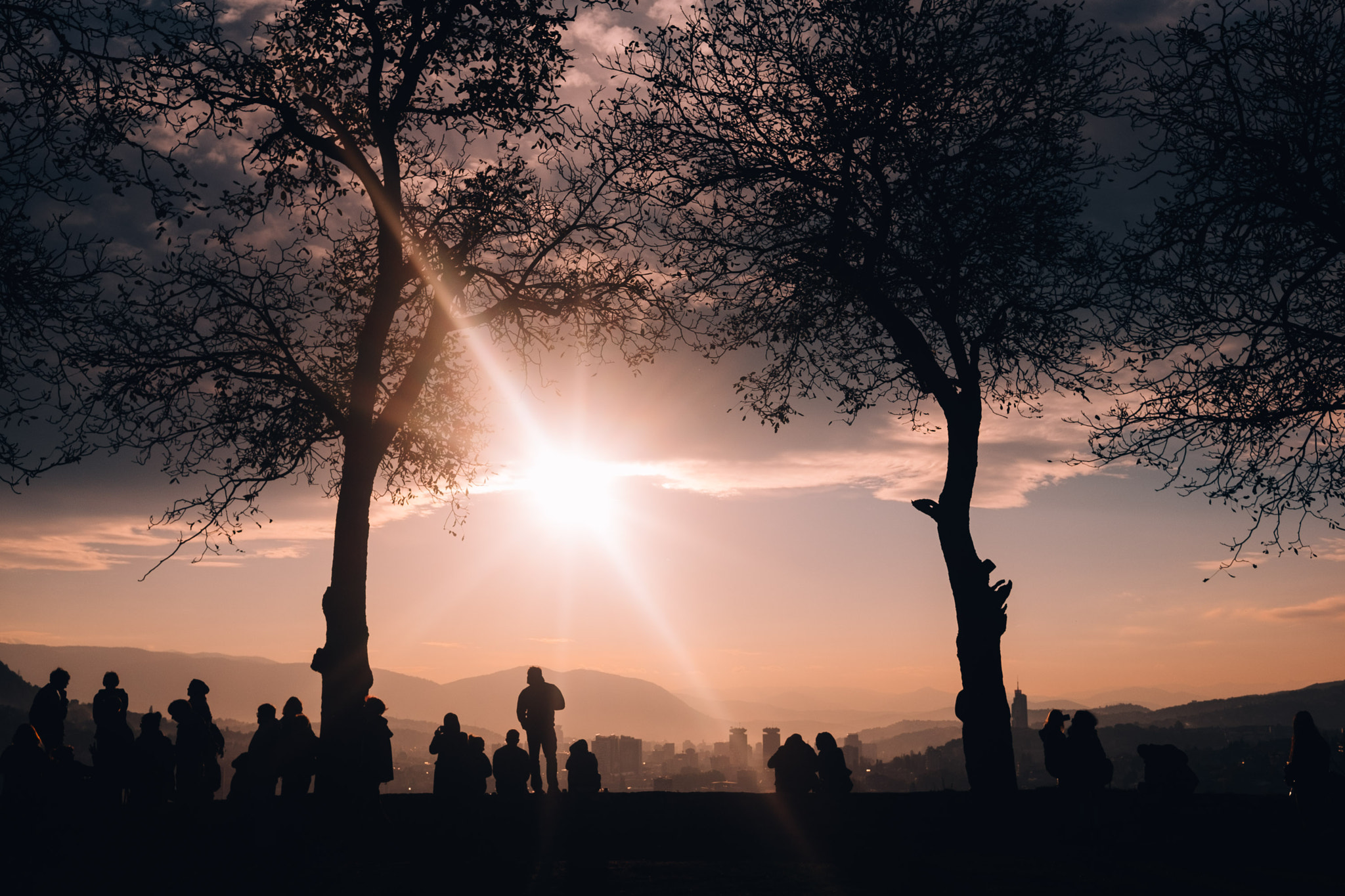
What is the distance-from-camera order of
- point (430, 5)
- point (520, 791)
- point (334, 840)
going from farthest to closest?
point (430, 5) → point (520, 791) → point (334, 840)

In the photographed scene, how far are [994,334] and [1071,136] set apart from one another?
4289 millimetres

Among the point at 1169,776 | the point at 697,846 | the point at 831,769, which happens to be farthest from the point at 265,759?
the point at 1169,776

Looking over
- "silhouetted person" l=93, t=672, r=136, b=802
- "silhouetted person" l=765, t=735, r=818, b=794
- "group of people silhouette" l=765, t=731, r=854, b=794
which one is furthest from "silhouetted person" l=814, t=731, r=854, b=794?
"silhouetted person" l=93, t=672, r=136, b=802

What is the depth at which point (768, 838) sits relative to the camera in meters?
11.4

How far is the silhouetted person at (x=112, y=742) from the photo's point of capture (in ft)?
44.9

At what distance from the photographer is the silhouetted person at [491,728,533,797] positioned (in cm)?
1488

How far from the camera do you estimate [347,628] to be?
14641mm

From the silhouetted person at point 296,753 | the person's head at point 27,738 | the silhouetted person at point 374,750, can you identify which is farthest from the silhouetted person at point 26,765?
the silhouetted person at point 374,750

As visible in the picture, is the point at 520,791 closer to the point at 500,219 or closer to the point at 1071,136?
the point at 500,219

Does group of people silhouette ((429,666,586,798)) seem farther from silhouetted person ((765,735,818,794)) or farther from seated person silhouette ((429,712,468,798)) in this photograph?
silhouetted person ((765,735,818,794))

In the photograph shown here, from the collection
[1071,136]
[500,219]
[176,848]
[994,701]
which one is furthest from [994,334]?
[176,848]

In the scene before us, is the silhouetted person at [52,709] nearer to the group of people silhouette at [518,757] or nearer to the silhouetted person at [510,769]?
the group of people silhouette at [518,757]

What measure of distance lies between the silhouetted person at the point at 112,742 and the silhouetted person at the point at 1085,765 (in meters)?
14.2

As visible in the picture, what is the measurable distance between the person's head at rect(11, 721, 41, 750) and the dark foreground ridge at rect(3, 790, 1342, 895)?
1.72m
